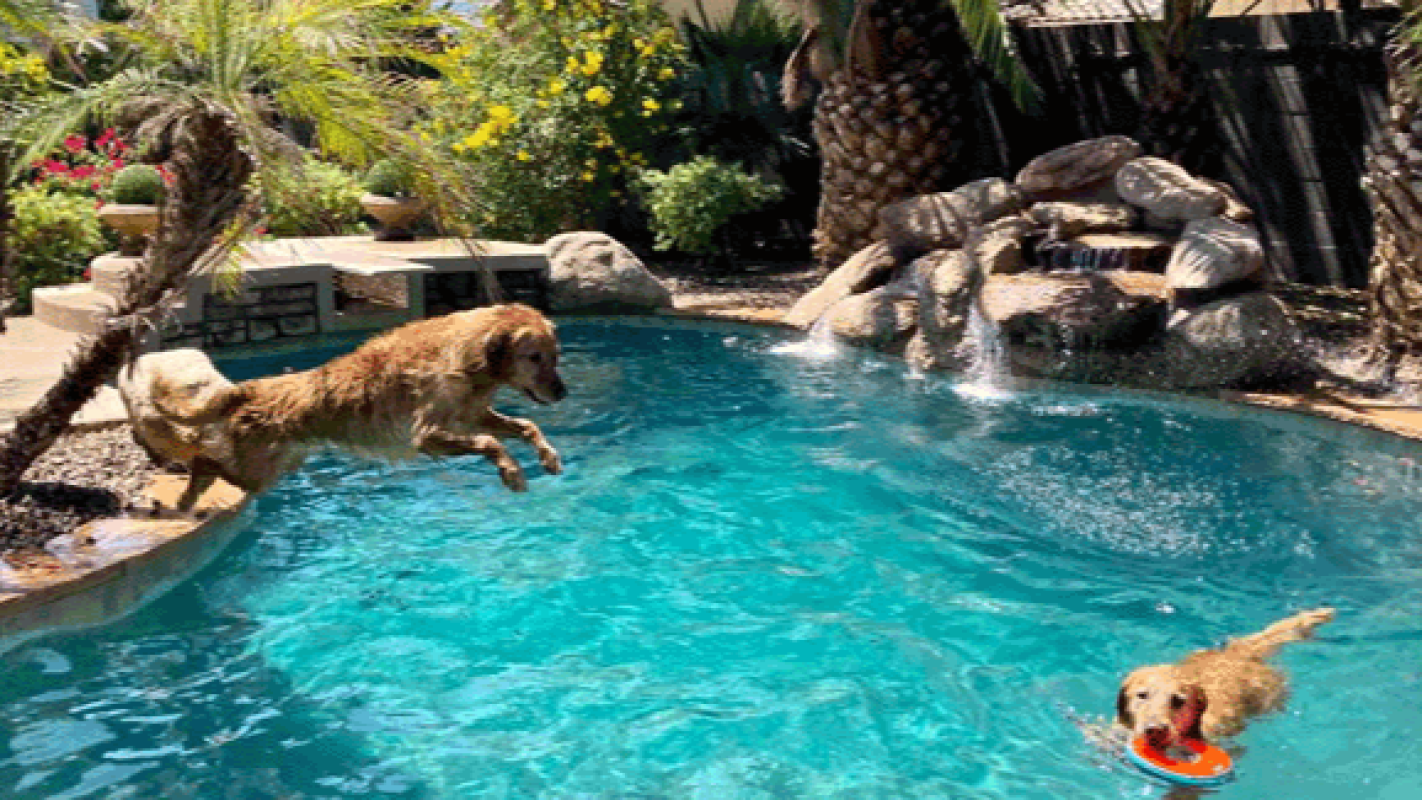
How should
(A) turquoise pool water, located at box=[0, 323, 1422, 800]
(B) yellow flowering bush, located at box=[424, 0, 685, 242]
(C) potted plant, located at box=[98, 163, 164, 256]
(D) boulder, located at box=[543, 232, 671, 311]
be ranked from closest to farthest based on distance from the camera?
(A) turquoise pool water, located at box=[0, 323, 1422, 800] → (C) potted plant, located at box=[98, 163, 164, 256] → (D) boulder, located at box=[543, 232, 671, 311] → (B) yellow flowering bush, located at box=[424, 0, 685, 242]

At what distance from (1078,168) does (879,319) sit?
2.74 meters

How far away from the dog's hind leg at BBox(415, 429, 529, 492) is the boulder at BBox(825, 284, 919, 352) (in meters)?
8.18

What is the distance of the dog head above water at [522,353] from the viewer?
257 inches

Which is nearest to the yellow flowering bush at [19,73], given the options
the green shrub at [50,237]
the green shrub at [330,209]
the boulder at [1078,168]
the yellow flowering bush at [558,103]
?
the green shrub at [50,237]

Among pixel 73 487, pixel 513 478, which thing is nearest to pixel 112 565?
pixel 73 487

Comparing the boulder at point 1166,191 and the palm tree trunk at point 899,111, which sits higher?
the palm tree trunk at point 899,111

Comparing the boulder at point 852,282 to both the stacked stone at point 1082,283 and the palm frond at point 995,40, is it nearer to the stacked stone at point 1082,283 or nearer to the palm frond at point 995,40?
the stacked stone at point 1082,283

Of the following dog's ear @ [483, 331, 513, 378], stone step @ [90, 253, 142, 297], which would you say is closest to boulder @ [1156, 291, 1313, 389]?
dog's ear @ [483, 331, 513, 378]

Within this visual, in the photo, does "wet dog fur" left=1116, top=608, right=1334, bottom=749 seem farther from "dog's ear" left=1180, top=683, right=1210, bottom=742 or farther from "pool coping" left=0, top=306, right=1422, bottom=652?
"pool coping" left=0, top=306, right=1422, bottom=652

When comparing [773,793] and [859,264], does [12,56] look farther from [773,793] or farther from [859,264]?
[773,793]

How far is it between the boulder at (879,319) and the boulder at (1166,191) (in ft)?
8.00

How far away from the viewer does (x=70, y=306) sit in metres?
13.7

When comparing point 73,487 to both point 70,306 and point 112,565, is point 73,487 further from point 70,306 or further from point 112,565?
point 70,306

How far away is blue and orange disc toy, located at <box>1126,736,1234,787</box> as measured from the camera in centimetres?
560
